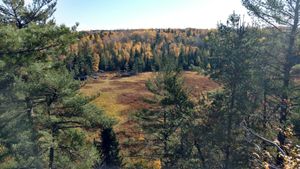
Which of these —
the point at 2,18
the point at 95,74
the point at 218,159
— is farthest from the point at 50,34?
the point at 95,74

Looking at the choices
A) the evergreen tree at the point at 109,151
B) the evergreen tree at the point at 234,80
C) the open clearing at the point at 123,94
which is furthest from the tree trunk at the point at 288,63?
the open clearing at the point at 123,94

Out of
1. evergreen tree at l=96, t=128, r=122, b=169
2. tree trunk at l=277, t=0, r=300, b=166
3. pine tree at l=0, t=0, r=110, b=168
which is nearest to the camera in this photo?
tree trunk at l=277, t=0, r=300, b=166

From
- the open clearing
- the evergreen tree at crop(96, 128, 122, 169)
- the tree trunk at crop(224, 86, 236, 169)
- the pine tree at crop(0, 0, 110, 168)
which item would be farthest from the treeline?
the open clearing

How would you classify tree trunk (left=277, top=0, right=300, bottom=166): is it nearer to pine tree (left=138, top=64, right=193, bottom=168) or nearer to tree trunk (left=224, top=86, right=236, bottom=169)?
tree trunk (left=224, top=86, right=236, bottom=169)

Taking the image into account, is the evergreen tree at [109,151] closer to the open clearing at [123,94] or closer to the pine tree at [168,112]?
the pine tree at [168,112]


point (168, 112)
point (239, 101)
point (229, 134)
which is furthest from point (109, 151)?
point (239, 101)

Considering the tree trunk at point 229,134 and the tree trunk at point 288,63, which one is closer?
the tree trunk at point 288,63

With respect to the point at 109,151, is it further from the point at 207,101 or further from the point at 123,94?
the point at 123,94

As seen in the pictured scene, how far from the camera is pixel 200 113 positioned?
17.1m

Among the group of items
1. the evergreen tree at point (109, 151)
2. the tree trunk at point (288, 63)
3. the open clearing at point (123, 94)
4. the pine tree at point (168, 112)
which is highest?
the tree trunk at point (288, 63)

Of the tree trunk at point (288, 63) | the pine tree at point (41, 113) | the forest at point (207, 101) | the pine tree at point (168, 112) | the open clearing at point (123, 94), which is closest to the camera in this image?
the tree trunk at point (288, 63)

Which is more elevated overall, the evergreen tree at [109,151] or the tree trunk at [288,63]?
the tree trunk at [288,63]

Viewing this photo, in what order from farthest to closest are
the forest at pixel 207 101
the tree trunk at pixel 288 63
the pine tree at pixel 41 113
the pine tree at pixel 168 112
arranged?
the pine tree at pixel 168 112, the pine tree at pixel 41 113, the forest at pixel 207 101, the tree trunk at pixel 288 63

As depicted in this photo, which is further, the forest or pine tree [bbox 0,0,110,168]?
pine tree [bbox 0,0,110,168]
